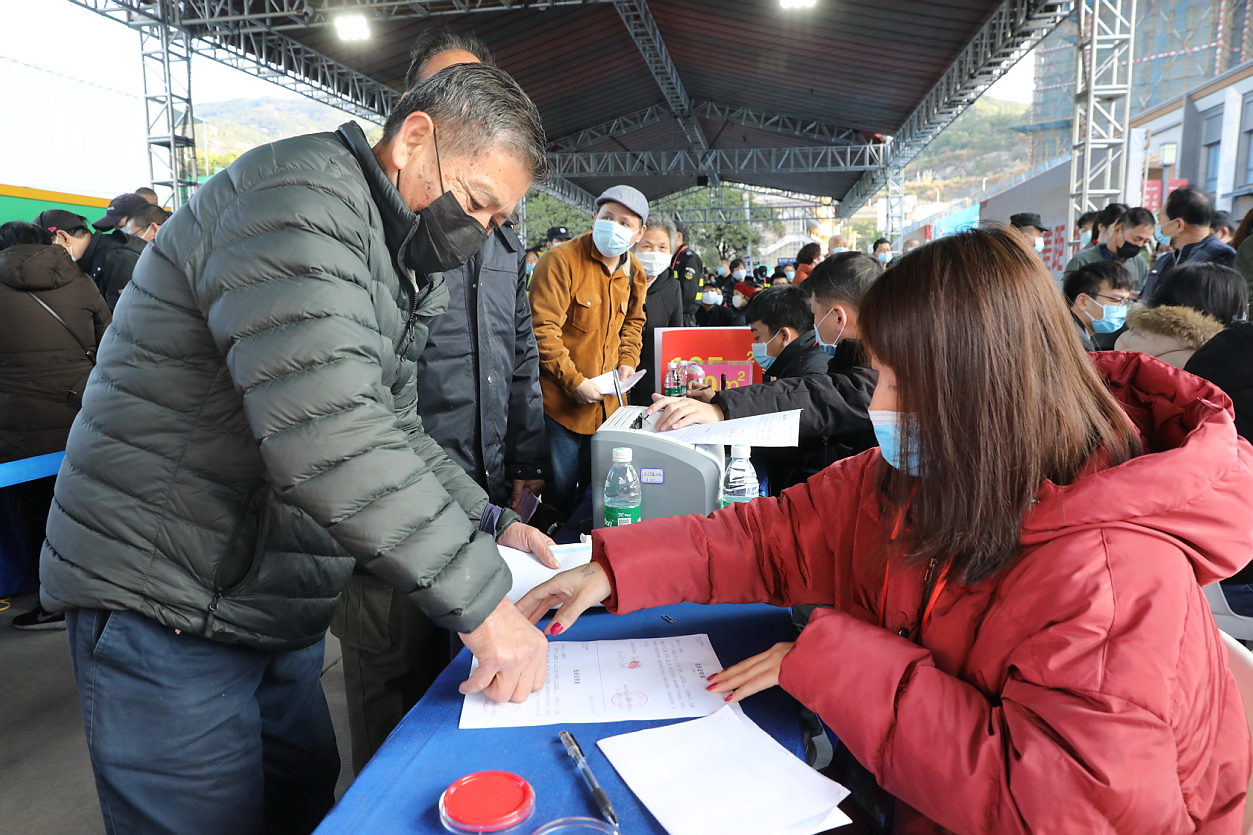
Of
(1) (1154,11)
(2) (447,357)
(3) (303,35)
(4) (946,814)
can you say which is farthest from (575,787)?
(1) (1154,11)

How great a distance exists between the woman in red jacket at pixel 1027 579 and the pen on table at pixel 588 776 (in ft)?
0.74

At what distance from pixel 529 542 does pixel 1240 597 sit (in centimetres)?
181

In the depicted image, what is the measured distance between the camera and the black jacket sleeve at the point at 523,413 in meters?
2.38

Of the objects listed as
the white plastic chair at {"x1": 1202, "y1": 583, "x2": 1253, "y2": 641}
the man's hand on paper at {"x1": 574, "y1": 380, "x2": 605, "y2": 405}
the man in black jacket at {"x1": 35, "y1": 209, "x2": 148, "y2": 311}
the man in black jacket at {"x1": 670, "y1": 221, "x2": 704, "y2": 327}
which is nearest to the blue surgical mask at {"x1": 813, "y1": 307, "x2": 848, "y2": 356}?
the man's hand on paper at {"x1": 574, "y1": 380, "x2": 605, "y2": 405}

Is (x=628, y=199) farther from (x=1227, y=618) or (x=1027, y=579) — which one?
(x=1027, y=579)

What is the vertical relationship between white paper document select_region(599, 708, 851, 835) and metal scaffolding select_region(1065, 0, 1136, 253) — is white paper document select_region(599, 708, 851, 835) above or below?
below

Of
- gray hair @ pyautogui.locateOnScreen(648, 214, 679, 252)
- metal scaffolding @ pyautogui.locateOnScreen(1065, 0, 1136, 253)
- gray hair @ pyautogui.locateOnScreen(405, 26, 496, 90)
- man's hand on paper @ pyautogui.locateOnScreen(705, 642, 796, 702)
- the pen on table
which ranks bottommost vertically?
the pen on table

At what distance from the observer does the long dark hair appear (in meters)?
0.89

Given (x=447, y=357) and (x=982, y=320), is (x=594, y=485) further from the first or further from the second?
(x=982, y=320)

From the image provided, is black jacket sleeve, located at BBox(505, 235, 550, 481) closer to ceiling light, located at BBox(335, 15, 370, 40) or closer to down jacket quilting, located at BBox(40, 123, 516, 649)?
down jacket quilting, located at BBox(40, 123, 516, 649)

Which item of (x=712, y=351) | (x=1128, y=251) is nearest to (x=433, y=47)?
(x=712, y=351)

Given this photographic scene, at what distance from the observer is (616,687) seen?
3.50 ft

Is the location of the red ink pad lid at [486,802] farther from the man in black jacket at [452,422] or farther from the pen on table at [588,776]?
the man in black jacket at [452,422]

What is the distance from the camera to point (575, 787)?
86cm
